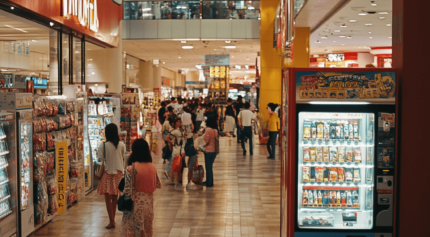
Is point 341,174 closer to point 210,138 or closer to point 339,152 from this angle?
point 339,152

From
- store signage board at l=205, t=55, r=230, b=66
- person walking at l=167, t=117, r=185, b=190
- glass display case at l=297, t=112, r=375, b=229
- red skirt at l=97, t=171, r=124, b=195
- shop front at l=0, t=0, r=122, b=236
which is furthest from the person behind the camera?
store signage board at l=205, t=55, r=230, b=66

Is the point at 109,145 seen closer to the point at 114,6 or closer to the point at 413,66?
the point at 413,66

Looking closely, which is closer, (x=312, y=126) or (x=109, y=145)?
(x=312, y=126)

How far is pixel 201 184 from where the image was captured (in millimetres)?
8859

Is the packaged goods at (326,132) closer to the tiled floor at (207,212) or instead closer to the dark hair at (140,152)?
the dark hair at (140,152)

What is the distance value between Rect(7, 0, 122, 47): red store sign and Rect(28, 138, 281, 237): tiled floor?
320cm

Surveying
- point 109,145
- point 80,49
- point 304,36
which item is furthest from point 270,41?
point 109,145

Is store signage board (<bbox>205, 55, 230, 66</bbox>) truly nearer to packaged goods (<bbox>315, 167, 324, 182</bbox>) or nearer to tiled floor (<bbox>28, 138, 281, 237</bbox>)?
tiled floor (<bbox>28, 138, 281, 237</bbox>)

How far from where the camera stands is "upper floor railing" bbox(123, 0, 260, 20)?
18.3 m

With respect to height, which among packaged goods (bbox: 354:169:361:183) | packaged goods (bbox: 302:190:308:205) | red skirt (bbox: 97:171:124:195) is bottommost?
red skirt (bbox: 97:171:124:195)

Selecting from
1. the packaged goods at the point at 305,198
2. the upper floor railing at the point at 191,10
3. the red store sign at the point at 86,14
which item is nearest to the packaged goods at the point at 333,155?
the packaged goods at the point at 305,198

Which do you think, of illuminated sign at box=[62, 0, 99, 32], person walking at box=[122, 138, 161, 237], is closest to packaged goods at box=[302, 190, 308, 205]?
person walking at box=[122, 138, 161, 237]

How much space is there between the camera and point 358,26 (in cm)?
1364

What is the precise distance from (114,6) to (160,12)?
6332 mm
